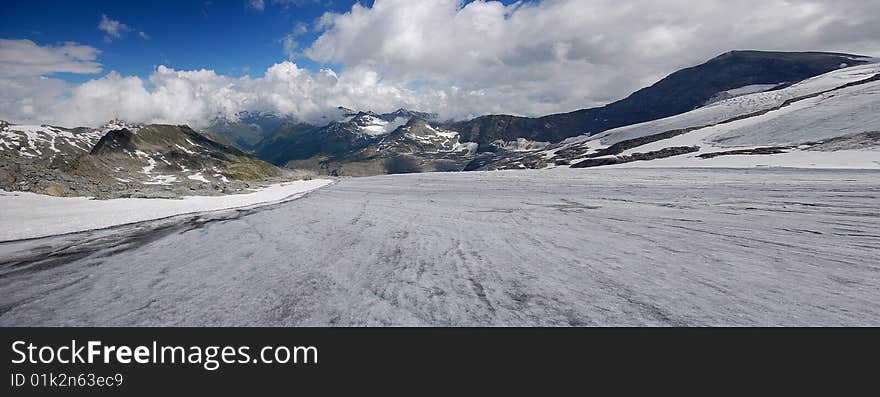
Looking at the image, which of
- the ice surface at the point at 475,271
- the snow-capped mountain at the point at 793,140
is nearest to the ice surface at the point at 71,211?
the ice surface at the point at 475,271

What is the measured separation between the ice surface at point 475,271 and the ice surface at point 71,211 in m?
1.00

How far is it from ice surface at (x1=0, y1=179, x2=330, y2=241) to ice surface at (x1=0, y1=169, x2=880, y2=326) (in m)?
1.00

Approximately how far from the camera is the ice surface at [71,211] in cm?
1471

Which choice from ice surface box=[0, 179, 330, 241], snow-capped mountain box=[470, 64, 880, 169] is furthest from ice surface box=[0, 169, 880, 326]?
snow-capped mountain box=[470, 64, 880, 169]

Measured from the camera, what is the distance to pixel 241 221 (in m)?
17.8

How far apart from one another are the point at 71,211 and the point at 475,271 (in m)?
21.5

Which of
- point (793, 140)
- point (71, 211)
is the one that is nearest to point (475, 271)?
point (71, 211)

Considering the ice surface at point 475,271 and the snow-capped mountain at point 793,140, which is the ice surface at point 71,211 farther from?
the snow-capped mountain at point 793,140

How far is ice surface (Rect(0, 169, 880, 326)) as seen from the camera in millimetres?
6477

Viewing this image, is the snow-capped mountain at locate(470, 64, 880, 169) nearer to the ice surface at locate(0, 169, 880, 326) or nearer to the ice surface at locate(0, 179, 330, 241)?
the ice surface at locate(0, 169, 880, 326)

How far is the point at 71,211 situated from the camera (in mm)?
18438
